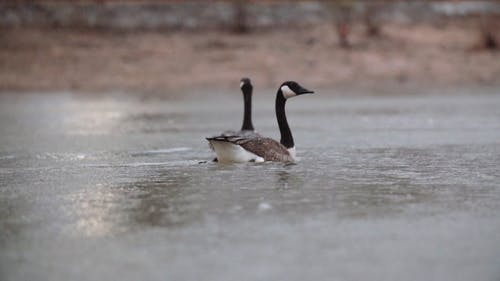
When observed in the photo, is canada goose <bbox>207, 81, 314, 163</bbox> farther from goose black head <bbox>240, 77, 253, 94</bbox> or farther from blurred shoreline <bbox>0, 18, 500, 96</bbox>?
blurred shoreline <bbox>0, 18, 500, 96</bbox>

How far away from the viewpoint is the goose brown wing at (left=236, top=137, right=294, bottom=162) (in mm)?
9727

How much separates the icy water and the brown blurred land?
28.7 ft

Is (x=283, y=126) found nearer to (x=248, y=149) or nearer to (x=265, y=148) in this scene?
(x=265, y=148)

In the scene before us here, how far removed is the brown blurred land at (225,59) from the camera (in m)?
23.0

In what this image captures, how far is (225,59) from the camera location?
948 inches

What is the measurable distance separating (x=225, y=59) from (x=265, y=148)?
47.4 ft

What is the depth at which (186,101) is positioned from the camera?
67.6 ft

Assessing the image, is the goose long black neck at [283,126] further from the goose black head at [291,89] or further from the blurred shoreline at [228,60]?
the blurred shoreline at [228,60]

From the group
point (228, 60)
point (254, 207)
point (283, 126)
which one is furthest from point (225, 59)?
point (254, 207)

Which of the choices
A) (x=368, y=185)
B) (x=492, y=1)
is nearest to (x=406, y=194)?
(x=368, y=185)

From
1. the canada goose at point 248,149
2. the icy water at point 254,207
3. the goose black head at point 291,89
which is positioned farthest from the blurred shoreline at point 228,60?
the canada goose at point 248,149

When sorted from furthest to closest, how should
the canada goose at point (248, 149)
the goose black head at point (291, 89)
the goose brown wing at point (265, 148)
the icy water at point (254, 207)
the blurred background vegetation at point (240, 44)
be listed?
the blurred background vegetation at point (240, 44) < the goose black head at point (291, 89) < the goose brown wing at point (265, 148) < the canada goose at point (248, 149) < the icy water at point (254, 207)

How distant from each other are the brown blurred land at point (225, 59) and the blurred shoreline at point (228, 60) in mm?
26

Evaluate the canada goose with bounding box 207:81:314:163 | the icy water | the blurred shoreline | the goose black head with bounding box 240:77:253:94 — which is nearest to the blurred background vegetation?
the blurred shoreline
